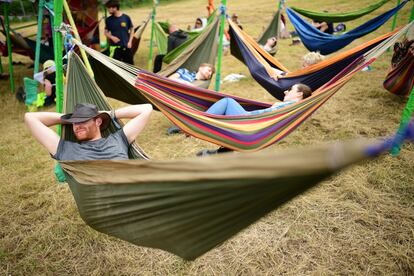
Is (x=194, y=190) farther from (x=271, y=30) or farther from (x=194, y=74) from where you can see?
(x=271, y=30)

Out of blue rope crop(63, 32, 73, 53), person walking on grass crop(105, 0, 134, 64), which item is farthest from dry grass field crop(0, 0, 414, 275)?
person walking on grass crop(105, 0, 134, 64)

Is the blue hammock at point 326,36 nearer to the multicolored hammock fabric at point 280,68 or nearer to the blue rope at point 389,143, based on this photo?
the multicolored hammock fabric at point 280,68

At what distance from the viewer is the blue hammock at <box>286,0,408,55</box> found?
3.19m

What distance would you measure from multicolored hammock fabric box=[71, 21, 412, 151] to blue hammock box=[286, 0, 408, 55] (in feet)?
4.31

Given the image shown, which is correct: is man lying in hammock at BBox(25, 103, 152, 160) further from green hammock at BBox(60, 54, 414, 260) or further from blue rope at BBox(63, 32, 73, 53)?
blue rope at BBox(63, 32, 73, 53)

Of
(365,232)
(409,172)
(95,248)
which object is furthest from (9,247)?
(409,172)

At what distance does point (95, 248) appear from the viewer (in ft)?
5.15

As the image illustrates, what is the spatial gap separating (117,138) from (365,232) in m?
1.42

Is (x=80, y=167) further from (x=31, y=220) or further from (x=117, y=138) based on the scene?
(x=31, y=220)

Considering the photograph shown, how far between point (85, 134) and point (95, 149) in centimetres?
9

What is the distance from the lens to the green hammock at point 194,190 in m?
0.62

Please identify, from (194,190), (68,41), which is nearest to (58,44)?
(68,41)

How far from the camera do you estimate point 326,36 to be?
11.4 feet

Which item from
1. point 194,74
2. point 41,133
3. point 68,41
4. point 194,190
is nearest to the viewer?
point 194,190
